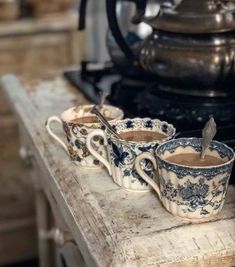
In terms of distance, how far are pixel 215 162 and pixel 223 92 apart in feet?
0.87

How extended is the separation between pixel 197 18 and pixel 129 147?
27cm

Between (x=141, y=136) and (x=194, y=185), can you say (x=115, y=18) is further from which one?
(x=194, y=185)

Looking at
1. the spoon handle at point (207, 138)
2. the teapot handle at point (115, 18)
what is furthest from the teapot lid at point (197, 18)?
the spoon handle at point (207, 138)

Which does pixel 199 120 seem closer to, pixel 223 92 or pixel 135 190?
pixel 223 92

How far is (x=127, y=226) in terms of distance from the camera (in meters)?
0.67

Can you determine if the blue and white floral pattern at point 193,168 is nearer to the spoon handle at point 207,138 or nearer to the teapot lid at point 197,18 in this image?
the spoon handle at point 207,138

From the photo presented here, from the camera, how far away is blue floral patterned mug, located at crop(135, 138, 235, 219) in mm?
649

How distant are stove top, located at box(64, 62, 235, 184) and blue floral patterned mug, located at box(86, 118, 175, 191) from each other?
0.06m

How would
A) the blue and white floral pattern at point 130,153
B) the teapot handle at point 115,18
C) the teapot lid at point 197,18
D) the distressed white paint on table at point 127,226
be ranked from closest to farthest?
1. the distressed white paint on table at point 127,226
2. the blue and white floral pattern at point 130,153
3. the teapot lid at point 197,18
4. the teapot handle at point 115,18

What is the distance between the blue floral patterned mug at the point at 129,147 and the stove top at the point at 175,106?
0.06m

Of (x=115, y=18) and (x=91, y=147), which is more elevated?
(x=115, y=18)

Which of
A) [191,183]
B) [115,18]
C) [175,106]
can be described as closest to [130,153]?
[191,183]

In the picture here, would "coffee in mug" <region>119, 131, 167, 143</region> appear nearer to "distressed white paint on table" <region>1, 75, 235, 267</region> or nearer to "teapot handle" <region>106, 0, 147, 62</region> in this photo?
"distressed white paint on table" <region>1, 75, 235, 267</region>

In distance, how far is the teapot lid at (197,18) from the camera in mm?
863
